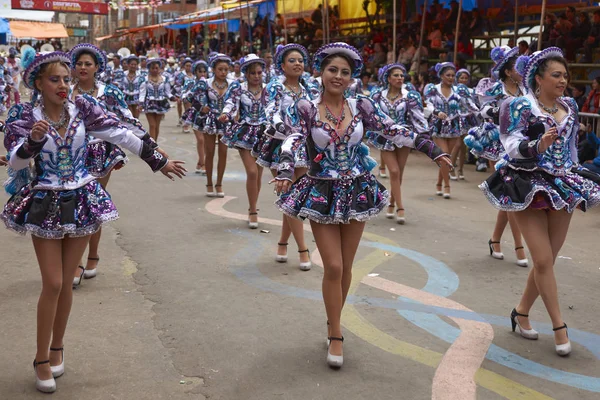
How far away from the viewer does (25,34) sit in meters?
54.7

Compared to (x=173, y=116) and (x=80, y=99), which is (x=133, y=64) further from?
(x=80, y=99)

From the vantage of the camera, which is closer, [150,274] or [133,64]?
[150,274]

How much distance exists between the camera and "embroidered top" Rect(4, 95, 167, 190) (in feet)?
15.1

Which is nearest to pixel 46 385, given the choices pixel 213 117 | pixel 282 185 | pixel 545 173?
pixel 282 185

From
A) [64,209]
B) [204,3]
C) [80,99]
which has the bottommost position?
[64,209]

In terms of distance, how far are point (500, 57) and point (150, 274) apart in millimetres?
4375

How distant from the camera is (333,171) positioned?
16.6ft

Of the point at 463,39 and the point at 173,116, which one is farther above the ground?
the point at 463,39

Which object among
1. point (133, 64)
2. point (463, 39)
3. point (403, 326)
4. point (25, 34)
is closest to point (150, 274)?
point (403, 326)

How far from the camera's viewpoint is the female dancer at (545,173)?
5.23 meters

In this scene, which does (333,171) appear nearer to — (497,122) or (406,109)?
(497,122)

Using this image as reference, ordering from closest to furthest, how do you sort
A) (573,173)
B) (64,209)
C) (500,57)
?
(64,209) → (573,173) → (500,57)

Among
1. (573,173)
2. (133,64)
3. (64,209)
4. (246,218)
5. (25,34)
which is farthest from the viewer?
(25,34)

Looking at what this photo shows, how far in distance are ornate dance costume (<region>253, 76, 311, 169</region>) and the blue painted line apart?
1028mm
